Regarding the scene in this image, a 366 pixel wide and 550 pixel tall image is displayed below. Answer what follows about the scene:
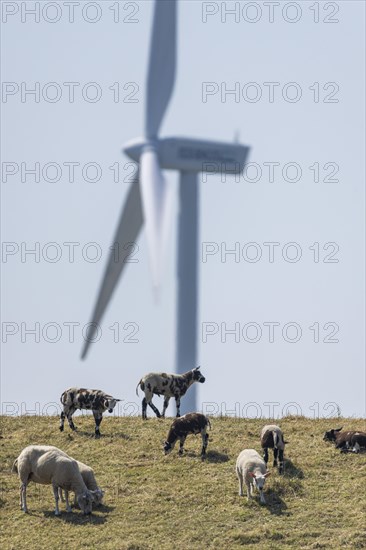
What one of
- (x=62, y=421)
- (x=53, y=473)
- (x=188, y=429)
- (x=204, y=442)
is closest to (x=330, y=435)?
(x=204, y=442)

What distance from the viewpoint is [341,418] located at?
4450 cm

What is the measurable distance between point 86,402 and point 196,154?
10251 millimetres

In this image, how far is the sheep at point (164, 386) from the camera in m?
43.8

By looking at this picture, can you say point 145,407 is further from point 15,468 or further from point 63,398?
point 15,468

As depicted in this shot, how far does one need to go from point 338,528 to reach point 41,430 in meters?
11.6

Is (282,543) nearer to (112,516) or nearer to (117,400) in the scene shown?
(112,516)

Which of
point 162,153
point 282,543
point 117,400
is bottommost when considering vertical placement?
point 282,543

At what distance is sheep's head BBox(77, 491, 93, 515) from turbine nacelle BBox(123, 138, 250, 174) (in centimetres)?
1561

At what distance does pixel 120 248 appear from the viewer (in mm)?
45344

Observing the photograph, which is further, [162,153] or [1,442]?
[162,153]

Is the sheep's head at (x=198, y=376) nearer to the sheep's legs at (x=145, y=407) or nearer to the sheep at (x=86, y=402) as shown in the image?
the sheep's legs at (x=145, y=407)

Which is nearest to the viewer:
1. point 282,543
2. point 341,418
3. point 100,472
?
point 282,543

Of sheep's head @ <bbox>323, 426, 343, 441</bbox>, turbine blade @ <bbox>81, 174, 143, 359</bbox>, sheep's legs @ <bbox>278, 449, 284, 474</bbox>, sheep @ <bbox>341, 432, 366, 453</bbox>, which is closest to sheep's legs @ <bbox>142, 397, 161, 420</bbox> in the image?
turbine blade @ <bbox>81, 174, 143, 359</bbox>

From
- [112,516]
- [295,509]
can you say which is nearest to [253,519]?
[295,509]
